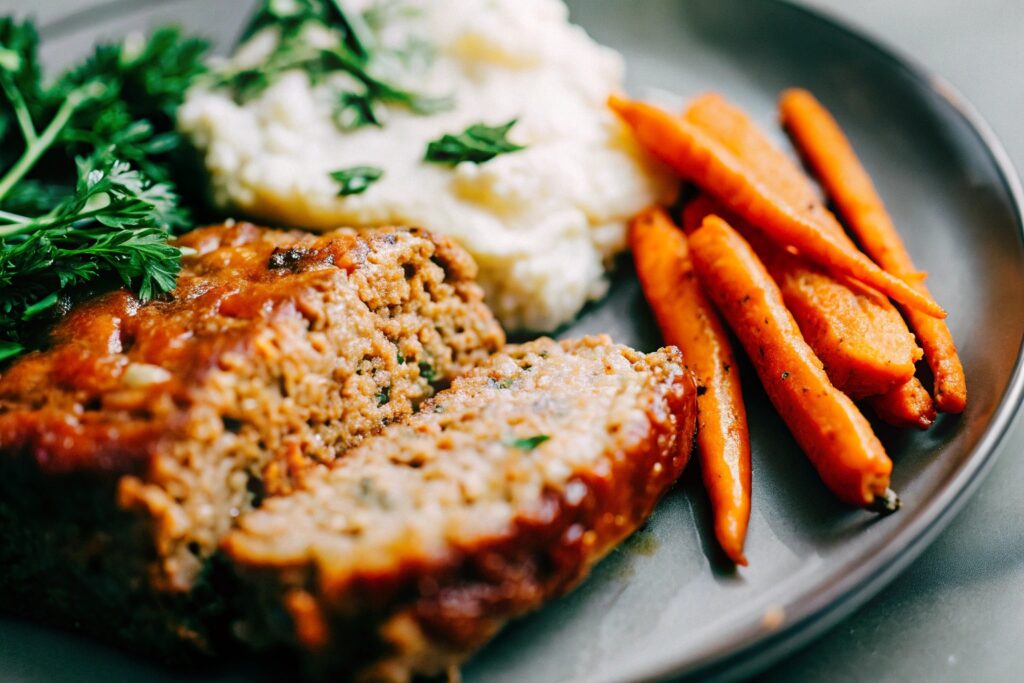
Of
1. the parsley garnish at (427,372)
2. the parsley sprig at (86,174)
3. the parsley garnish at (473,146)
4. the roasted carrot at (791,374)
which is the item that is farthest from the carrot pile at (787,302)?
the parsley sprig at (86,174)

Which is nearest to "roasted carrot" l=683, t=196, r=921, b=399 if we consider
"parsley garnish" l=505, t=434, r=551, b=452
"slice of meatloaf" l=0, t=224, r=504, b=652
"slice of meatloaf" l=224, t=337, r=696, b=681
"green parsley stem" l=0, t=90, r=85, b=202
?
"slice of meatloaf" l=224, t=337, r=696, b=681

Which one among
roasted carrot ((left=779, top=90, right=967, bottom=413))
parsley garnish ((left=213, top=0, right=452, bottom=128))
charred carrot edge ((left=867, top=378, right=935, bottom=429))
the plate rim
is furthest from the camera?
parsley garnish ((left=213, top=0, right=452, bottom=128))

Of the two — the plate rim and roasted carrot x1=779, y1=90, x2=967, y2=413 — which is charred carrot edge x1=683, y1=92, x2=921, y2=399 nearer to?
roasted carrot x1=779, y1=90, x2=967, y2=413

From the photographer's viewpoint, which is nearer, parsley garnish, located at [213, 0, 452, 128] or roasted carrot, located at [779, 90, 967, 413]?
roasted carrot, located at [779, 90, 967, 413]

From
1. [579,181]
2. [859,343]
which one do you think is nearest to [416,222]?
[579,181]

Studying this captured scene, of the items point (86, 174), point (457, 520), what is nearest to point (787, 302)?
point (457, 520)

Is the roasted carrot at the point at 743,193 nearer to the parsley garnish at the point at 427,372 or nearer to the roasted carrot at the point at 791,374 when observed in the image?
the roasted carrot at the point at 791,374
